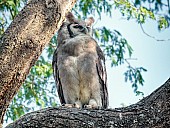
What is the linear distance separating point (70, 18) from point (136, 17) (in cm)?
118

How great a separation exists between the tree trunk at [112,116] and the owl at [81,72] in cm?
180

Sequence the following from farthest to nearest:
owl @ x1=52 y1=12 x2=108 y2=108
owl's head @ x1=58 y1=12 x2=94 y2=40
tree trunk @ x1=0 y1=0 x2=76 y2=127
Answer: owl's head @ x1=58 y1=12 x2=94 y2=40 < owl @ x1=52 y1=12 x2=108 y2=108 < tree trunk @ x1=0 y1=0 x2=76 y2=127

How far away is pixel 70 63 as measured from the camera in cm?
393

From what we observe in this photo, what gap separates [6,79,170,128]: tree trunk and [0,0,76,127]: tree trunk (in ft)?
1.79

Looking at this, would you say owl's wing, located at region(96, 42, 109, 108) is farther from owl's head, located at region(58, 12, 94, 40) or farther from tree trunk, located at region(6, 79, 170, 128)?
tree trunk, located at region(6, 79, 170, 128)

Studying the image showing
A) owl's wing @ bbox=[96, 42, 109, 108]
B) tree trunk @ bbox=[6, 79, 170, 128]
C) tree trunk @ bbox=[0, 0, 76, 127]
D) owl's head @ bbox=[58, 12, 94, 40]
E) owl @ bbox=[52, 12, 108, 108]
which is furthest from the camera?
owl's head @ bbox=[58, 12, 94, 40]

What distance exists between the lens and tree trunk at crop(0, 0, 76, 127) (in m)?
2.55

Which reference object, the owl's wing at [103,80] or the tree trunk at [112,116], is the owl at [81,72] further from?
the tree trunk at [112,116]

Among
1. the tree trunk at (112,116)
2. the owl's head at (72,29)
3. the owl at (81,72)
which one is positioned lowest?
the tree trunk at (112,116)

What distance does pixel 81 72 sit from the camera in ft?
12.9

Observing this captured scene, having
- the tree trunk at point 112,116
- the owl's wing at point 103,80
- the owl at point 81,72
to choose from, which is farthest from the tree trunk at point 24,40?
the owl's wing at point 103,80

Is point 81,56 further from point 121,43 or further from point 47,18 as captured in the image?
point 121,43

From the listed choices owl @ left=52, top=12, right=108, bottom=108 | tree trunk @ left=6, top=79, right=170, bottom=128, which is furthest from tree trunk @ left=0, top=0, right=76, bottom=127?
owl @ left=52, top=12, right=108, bottom=108

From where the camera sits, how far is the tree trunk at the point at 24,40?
8.38 ft
